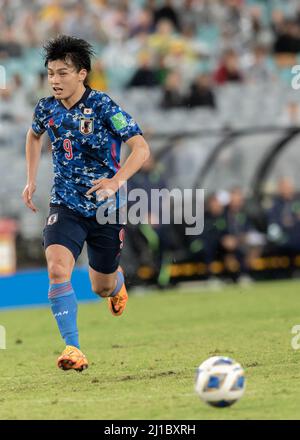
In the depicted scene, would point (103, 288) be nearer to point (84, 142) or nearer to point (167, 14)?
point (84, 142)

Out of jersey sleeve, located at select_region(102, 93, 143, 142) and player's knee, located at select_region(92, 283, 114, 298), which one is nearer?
jersey sleeve, located at select_region(102, 93, 143, 142)

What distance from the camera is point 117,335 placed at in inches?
468

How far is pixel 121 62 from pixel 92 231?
11.6 m

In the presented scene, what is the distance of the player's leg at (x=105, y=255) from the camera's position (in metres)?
8.95

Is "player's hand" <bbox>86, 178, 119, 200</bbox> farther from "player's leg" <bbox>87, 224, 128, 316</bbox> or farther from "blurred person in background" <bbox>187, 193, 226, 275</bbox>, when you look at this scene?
"blurred person in background" <bbox>187, 193, 226, 275</bbox>

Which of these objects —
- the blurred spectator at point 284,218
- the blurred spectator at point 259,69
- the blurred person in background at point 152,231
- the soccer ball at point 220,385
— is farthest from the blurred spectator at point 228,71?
the soccer ball at point 220,385

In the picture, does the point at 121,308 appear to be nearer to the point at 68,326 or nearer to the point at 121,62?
the point at 68,326

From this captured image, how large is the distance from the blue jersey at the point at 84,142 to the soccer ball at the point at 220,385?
91.6 inches

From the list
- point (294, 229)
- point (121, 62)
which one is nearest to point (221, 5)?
point (121, 62)

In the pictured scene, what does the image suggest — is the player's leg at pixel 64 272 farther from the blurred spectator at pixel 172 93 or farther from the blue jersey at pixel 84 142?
the blurred spectator at pixel 172 93

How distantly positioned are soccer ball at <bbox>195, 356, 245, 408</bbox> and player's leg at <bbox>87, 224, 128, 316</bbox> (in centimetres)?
239

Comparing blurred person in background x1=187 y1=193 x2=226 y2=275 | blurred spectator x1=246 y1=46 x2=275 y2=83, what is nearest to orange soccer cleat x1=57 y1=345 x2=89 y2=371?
blurred person in background x1=187 y1=193 x2=226 y2=275

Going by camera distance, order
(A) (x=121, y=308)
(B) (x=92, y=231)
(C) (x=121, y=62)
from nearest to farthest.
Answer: (B) (x=92, y=231) < (A) (x=121, y=308) < (C) (x=121, y=62)

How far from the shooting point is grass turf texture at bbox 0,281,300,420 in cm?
690
